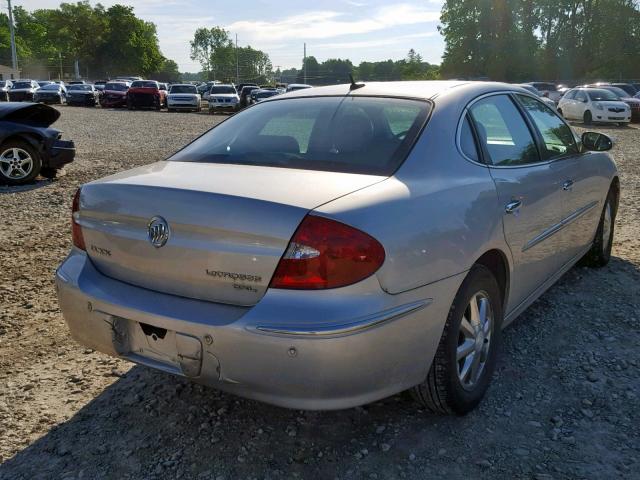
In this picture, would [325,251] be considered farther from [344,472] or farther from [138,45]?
[138,45]

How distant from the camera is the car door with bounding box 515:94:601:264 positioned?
392cm

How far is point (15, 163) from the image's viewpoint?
343 inches

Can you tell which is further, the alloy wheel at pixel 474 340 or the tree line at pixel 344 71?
the tree line at pixel 344 71

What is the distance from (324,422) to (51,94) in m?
41.8

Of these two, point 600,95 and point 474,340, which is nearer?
point 474,340

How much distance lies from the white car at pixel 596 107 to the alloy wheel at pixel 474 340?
22.3 m

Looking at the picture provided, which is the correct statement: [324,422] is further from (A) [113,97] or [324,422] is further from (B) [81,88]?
(B) [81,88]

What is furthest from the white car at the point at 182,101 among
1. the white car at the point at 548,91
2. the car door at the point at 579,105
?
the car door at the point at 579,105

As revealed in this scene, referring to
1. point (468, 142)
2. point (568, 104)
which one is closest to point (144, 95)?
point (568, 104)

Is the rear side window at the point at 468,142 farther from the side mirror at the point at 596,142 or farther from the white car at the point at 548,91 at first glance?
the white car at the point at 548,91

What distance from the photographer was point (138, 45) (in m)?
82.8

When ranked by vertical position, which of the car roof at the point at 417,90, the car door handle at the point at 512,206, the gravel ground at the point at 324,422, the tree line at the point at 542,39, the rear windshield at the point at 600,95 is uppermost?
the tree line at the point at 542,39

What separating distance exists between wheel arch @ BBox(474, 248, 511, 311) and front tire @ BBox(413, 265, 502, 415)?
0.35 ft

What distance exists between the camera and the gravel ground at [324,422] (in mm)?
2572
